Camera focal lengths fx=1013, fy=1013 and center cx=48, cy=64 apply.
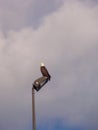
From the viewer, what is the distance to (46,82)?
46062 mm

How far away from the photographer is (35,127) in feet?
150

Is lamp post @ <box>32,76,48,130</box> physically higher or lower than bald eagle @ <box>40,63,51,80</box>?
lower

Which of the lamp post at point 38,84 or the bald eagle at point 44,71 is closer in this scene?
the lamp post at point 38,84

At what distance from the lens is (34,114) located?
4591cm

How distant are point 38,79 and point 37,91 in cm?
56

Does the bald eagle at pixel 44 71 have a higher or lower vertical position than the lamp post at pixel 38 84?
higher

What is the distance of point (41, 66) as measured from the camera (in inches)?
1810

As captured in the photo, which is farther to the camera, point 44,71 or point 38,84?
point 44,71

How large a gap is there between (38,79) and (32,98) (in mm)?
907

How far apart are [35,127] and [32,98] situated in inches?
53.7

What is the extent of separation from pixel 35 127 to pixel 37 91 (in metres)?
1.64

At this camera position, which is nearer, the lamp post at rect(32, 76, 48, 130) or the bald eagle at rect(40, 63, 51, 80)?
the lamp post at rect(32, 76, 48, 130)

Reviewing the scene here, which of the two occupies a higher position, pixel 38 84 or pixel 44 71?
pixel 44 71

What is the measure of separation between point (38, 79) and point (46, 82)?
388 millimetres
